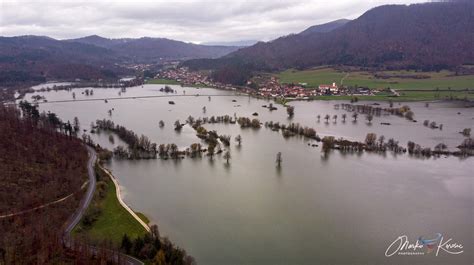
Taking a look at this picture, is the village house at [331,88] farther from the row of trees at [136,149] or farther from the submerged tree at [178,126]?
the row of trees at [136,149]

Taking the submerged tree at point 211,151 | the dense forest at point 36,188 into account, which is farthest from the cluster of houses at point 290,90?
the dense forest at point 36,188

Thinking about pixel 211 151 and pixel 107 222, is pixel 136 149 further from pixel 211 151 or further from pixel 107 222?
pixel 107 222

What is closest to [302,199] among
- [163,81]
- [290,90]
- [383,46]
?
[290,90]

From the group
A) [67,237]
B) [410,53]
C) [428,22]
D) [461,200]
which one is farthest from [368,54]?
[67,237]

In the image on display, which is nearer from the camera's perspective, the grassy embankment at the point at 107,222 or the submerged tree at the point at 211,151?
the grassy embankment at the point at 107,222

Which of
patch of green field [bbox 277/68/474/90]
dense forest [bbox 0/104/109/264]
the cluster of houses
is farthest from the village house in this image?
dense forest [bbox 0/104/109/264]
